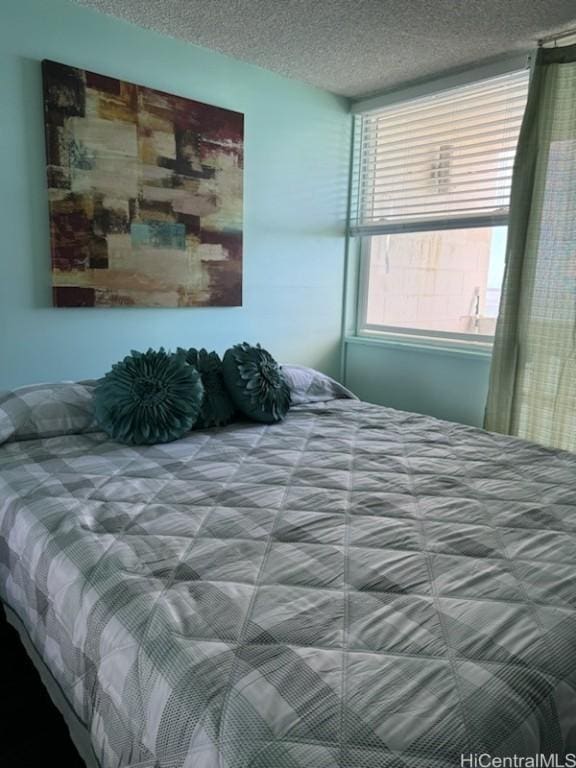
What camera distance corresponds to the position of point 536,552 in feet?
3.92

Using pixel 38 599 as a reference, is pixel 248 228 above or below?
above

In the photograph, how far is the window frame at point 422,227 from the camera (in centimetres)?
271

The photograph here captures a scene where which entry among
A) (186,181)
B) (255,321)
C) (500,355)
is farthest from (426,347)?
(186,181)

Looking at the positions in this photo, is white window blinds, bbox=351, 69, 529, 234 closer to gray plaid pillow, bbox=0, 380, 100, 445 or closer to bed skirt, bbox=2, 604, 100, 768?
gray plaid pillow, bbox=0, 380, 100, 445

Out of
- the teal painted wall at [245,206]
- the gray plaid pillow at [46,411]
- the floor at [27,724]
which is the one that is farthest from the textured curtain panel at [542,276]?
the floor at [27,724]

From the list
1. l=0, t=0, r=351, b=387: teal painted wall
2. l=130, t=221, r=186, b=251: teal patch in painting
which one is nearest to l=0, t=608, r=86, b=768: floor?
l=0, t=0, r=351, b=387: teal painted wall

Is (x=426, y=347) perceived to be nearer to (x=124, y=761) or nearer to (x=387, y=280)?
(x=387, y=280)

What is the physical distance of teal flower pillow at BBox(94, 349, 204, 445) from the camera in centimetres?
193

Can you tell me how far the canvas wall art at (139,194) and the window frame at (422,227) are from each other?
0.98 meters

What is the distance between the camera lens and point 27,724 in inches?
54.9

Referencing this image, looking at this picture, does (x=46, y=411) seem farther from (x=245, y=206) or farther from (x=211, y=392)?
(x=245, y=206)

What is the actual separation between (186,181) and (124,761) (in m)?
2.37

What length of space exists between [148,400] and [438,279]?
2.01m

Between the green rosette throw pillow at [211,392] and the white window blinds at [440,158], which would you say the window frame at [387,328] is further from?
the green rosette throw pillow at [211,392]
